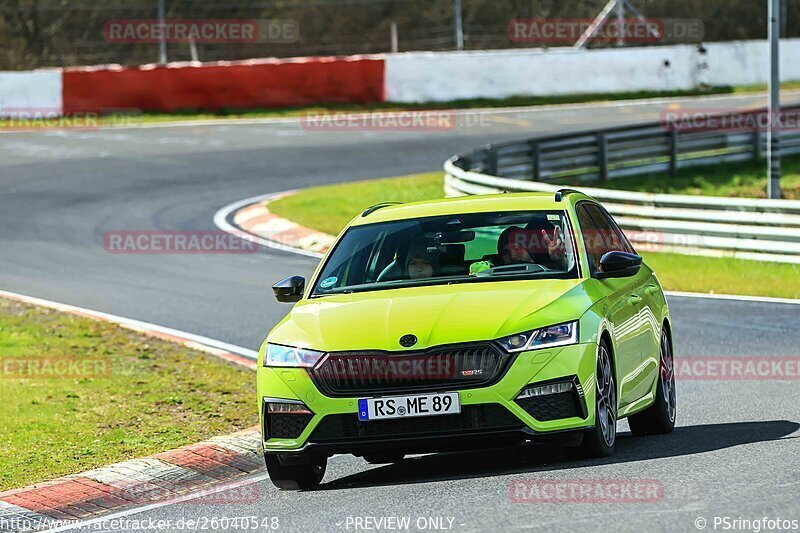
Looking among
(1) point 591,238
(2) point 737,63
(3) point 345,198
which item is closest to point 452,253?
(1) point 591,238

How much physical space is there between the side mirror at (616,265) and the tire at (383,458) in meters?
1.56

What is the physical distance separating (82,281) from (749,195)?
13.4 metres

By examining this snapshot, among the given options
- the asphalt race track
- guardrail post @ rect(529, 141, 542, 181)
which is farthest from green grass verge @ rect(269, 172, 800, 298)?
guardrail post @ rect(529, 141, 542, 181)

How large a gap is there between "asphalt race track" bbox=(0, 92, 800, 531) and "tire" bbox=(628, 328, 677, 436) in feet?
0.43

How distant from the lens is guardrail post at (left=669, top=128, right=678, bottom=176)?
30.5 metres

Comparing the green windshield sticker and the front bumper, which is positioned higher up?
the green windshield sticker

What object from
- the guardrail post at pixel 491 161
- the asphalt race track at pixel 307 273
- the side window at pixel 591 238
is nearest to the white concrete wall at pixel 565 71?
the asphalt race track at pixel 307 273

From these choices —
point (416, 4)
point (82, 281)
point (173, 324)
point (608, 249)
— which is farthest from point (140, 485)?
point (416, 4)

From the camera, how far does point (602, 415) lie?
8266mm

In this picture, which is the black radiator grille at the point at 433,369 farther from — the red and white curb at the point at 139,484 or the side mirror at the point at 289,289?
the side mirror at the point at 289,289

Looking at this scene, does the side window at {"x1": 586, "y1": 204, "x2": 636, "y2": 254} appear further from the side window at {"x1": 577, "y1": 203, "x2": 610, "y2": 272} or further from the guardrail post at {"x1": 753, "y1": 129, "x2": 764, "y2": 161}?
the guardrail post at {"x1": 753, "y1": 129, "x2": 764, "y2": 161}

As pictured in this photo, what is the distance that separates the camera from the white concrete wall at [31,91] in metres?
37.0

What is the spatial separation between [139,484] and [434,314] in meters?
2.05

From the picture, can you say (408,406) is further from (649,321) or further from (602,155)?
(602,155)
